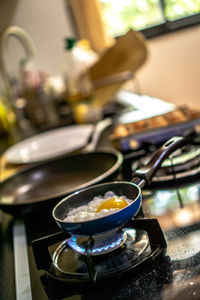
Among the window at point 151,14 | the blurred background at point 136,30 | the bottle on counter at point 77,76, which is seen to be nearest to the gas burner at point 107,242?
the bottle on counter at point 77,76

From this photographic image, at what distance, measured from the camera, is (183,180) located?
0.67 meters

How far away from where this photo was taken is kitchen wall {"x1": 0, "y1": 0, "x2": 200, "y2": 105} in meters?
3.39

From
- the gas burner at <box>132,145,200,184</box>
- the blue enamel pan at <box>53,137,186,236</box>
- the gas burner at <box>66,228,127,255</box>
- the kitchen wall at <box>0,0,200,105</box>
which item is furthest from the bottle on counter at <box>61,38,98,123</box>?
the gas burner at <box>66,228,127,255</box>

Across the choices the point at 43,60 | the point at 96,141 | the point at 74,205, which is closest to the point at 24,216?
the point at 74,205

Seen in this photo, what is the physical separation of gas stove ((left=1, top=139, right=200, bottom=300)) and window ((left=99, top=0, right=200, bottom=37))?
309 centimetres

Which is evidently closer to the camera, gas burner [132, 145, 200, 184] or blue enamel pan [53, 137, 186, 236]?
blue enamel pan [53, 137, 186, 236]

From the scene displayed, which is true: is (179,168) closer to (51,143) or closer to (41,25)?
(51,143)

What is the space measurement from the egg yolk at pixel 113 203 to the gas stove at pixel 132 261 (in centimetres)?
3

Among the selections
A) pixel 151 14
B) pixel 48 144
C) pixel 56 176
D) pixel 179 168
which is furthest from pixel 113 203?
pixel 151 14

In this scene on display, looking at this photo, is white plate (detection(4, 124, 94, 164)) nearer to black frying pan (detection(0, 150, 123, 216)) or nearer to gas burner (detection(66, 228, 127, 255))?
black frying pan (detection(0, 150, 123, 216))

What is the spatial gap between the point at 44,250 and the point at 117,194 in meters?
0.13

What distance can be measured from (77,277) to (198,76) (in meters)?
3.27

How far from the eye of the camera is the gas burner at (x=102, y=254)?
1.48 ft

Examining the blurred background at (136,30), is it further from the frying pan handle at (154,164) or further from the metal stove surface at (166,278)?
the metal stove surface at (166,278)
